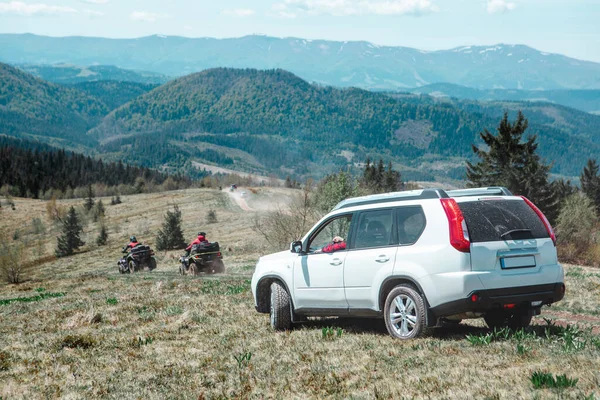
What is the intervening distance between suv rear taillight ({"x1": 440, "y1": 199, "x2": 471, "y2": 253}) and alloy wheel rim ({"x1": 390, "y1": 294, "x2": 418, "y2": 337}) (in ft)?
3.62

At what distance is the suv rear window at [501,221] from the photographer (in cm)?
811

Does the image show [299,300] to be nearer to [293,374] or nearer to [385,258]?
[385,258]

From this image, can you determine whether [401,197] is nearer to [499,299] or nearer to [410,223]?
[410,223]

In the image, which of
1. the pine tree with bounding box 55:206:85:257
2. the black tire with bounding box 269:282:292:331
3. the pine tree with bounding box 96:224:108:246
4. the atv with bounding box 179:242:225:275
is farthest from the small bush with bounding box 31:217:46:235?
the black tire with bounding box 269:282:292:331

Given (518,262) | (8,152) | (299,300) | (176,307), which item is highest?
(518,262)

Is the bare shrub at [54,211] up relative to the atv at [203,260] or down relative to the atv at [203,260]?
down

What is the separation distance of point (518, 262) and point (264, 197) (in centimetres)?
11498

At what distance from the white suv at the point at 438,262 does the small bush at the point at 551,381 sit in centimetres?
226

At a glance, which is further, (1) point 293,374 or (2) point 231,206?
(2) point 231,206

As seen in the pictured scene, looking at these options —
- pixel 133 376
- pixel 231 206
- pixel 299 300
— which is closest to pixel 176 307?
pixel 299 300

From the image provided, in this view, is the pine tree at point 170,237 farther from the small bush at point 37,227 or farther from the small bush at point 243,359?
the small bush at point 243,359

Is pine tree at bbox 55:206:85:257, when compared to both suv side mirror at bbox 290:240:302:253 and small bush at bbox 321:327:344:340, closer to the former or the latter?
suv side mirror at bbox 290:240:302:253

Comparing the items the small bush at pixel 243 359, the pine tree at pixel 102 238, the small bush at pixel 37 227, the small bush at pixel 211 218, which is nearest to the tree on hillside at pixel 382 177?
the small bush at pixel 211 218

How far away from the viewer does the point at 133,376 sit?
7605mm
